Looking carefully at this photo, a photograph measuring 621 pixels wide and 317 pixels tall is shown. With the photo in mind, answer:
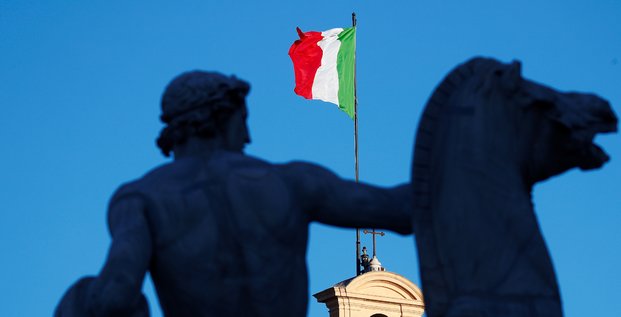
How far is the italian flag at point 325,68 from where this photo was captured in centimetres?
3519

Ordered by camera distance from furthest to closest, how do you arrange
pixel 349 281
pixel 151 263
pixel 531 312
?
1. pixel 349 281
2. pixel 151 263
3. pixel 531 312

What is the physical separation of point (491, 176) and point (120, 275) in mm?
1540

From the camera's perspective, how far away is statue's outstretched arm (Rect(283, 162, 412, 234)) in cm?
523

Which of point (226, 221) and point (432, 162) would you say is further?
point (226, 221)

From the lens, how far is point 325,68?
117 ft

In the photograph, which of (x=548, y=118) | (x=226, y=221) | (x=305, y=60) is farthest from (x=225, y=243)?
(x=305, y=60)

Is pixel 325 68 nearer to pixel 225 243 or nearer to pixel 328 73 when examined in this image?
pixel 328 73

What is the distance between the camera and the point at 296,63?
35500 mm

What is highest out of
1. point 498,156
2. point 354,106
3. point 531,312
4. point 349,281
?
point 354,106

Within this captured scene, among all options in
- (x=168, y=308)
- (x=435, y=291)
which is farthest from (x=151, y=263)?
(x=435, y=291)

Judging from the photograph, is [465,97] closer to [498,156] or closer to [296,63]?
[498,156]

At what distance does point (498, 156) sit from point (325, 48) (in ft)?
102

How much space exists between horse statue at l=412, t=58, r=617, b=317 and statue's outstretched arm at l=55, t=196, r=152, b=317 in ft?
3.75

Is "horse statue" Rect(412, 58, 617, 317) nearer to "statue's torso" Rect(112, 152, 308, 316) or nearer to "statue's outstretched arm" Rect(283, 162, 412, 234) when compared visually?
"statue's outstretched arm" Rect(283, 162, 412, 234)
